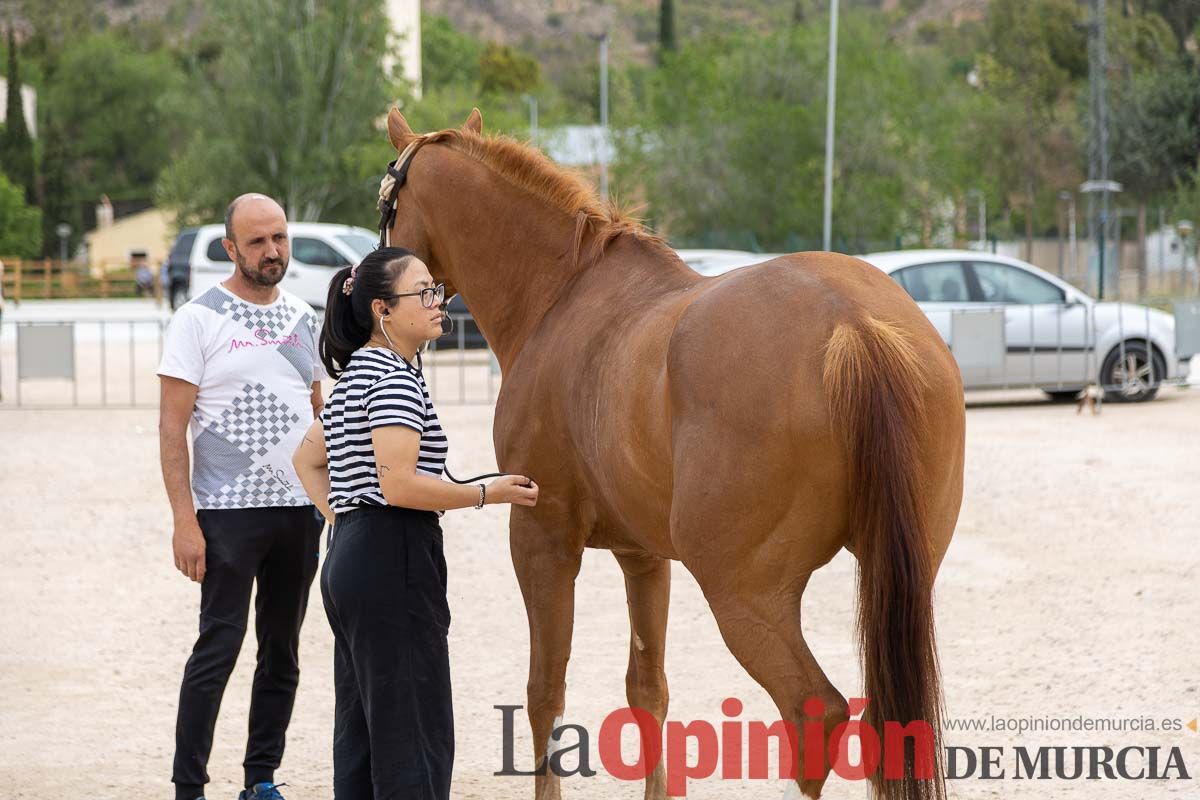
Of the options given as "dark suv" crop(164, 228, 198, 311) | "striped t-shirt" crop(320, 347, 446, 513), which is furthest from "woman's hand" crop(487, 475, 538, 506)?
"dark suv" crop(164, 228, 198, 311)

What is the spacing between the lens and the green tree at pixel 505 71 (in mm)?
93188

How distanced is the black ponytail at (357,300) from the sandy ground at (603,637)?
1.89 m

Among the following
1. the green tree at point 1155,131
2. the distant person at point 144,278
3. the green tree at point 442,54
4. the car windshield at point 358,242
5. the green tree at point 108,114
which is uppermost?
the green tree at point 442,54

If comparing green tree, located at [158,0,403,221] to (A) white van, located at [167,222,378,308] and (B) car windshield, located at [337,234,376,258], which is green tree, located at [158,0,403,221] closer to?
(B) car windshield, located at [337,234,376,258]

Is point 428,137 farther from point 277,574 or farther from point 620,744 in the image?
point 620,744

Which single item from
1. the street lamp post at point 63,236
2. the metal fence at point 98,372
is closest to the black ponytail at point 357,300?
the metal fence at point 98,372

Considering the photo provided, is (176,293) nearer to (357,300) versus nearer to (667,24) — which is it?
(357,300)

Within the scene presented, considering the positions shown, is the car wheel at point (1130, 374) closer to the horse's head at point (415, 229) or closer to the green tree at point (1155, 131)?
the horse's head at point (415, 229)

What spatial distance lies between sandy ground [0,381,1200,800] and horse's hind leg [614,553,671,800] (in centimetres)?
38

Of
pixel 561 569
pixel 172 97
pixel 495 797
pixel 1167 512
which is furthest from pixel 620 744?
pixel 172 97

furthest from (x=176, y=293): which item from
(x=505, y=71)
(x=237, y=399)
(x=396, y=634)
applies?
(x=505, y=71)

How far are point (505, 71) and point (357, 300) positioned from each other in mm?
92892

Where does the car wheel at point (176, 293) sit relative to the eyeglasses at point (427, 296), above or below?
above

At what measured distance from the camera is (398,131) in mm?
5195
